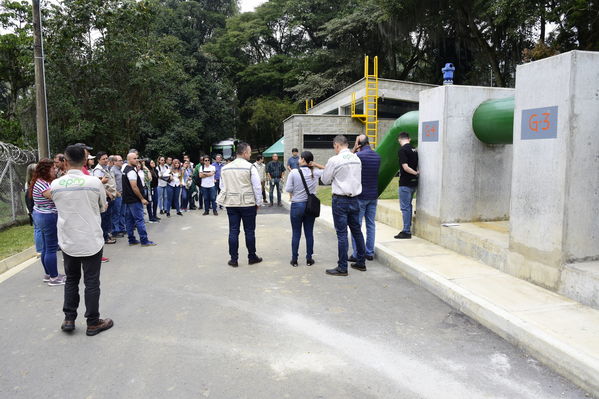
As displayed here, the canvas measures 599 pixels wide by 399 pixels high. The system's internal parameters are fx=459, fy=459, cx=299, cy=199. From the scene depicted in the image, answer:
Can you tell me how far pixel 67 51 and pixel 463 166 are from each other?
1876cm

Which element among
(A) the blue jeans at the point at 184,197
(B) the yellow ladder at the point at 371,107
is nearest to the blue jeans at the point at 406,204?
(A) the blue jeans at the point at 184,197

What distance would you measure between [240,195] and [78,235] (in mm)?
2789

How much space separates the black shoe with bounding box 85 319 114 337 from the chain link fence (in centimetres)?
842

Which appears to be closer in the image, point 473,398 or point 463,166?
point 473,398

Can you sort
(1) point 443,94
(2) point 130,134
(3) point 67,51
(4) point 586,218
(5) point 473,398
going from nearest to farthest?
(5) point 473,398, (4) point 586,218, (1) point 443,94, (3) point 67,51, (2) point 130,134

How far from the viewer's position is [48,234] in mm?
5926

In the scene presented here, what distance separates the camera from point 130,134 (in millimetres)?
23719

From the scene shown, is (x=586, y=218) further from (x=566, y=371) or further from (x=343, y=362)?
(x=343, y=362)

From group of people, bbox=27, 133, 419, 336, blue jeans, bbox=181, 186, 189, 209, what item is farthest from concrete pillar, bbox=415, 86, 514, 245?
blue jeans, bbox=181, 186, 189, 209

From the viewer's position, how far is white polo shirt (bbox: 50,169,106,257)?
4.31m

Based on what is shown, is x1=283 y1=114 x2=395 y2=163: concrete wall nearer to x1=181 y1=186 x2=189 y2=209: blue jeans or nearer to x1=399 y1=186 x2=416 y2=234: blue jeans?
x1=181 y1=186 x2=189 y2=209: blue jeans

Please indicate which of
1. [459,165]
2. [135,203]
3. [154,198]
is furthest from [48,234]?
[154,198]

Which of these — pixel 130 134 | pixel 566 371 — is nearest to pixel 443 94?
pixel 566 371

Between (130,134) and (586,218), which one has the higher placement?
(130,134)
